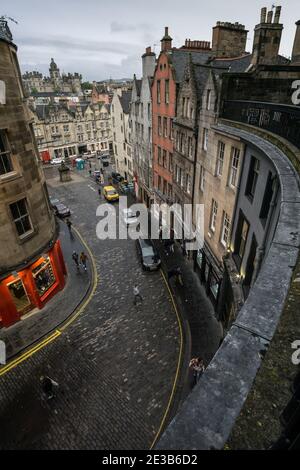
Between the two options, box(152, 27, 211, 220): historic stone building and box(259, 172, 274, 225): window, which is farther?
box(152, 27, 211, 220): historic stone building

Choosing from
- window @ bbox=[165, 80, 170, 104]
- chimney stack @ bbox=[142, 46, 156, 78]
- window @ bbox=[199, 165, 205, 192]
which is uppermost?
chimney stack @ bbox=[142, 46, 156, 78]

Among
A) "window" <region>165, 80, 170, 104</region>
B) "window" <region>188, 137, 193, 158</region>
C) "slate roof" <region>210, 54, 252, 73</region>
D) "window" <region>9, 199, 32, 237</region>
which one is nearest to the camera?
"window" <region>9, 199, 32, 237</region>

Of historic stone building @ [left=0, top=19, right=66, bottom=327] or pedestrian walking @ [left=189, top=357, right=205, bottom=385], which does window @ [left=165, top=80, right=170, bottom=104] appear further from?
pedestrian walking @ [left=189, top=357, right=205, bottom=385]

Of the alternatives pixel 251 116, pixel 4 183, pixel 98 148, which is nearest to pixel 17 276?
pixel 4 183

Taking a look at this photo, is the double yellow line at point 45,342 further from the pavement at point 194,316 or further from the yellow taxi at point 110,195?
the yellow taxi at point 110,195

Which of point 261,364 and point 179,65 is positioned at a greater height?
point 179,65

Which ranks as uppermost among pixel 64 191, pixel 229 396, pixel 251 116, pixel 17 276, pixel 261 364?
pixel 251 116

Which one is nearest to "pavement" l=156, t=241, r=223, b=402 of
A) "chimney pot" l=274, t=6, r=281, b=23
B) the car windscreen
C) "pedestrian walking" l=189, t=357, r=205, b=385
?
"pedestrian walking" l=189, t=357, r=205, b=385
